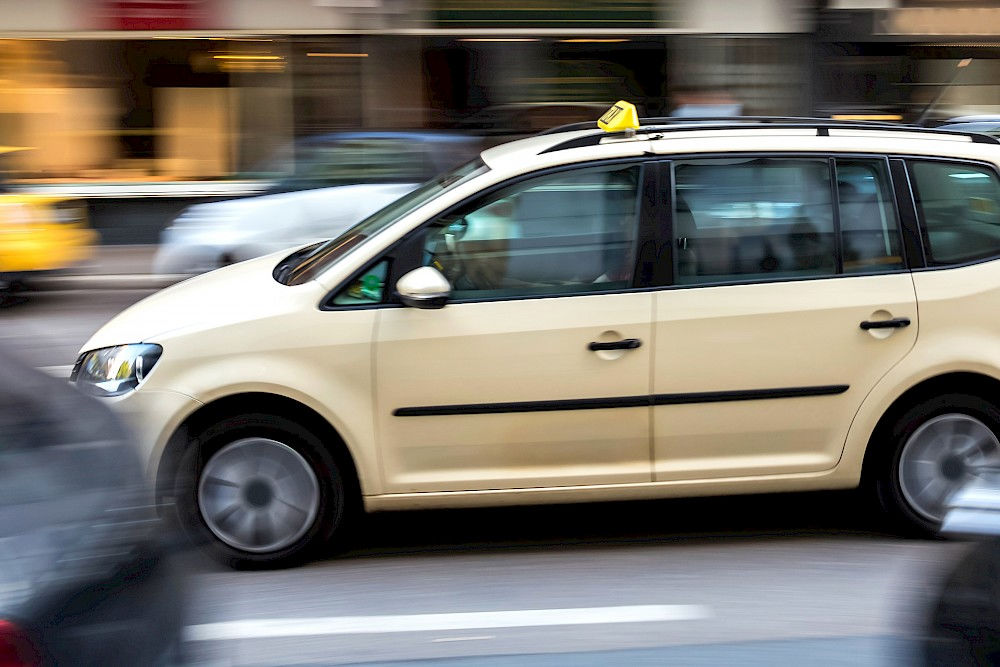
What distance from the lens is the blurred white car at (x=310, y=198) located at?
1027cm

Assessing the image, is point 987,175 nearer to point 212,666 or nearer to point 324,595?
point 324,595

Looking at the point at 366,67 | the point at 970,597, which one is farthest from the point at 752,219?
the point at 366,67

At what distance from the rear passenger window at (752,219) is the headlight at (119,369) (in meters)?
1.99

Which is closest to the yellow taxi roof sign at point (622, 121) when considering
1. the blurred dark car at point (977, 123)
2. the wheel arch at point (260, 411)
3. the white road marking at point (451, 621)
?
the wheel arch at point (260, 411)

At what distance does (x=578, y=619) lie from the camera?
4.27 meters

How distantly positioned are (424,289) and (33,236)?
739 centimetres

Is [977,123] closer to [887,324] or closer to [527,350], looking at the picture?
[887,324]

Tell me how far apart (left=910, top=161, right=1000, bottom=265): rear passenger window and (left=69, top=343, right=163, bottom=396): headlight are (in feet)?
9.63

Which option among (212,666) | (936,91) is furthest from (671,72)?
(212,666)

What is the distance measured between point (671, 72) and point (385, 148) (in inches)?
248

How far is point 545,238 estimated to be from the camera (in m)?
4.87

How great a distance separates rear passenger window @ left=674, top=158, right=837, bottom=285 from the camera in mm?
4875

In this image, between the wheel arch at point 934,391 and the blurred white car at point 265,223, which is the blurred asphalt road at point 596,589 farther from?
the blurred white car at point 265,223

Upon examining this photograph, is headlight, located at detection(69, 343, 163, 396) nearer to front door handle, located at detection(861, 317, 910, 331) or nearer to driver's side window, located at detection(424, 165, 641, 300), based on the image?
driver's side window, located at detection(424, 165, 641, 300)
